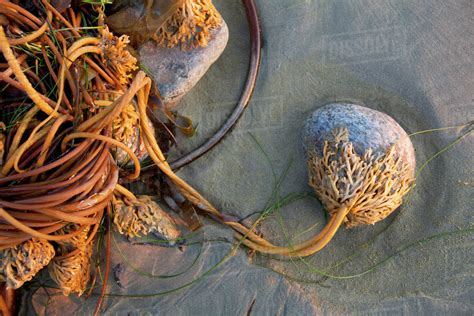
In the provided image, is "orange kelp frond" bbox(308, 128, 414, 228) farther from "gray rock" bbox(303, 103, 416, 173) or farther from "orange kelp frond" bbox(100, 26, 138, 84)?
Result: "orange kelp frond" bbox(100, 26, 138, 84)

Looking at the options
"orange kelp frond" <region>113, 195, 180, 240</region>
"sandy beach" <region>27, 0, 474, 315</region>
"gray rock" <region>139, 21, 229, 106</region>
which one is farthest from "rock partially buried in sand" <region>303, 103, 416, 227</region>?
"orange kelp frond" <region>113, 195, 180, 240</region>

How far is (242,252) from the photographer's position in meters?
2.43

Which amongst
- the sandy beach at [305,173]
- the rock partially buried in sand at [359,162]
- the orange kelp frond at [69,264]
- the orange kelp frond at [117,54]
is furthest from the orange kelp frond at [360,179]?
the orange kelp frond at [69,264]

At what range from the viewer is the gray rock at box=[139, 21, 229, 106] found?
2436mm

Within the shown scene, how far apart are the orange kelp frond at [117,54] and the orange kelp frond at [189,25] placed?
27cm

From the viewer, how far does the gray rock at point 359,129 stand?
7.57ft

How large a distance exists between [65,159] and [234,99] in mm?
1057

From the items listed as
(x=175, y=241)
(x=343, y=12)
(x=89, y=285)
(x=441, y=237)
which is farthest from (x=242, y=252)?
(x=343, y=12)

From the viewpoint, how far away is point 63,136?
1928 millimetres

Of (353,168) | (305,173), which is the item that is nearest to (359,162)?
(353,168)

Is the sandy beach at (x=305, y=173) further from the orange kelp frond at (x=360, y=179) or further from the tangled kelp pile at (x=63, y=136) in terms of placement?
the tangled kelp pile at (x=63, y=136)

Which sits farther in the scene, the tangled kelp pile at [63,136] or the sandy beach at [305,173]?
the sandy beach at [305,173]
